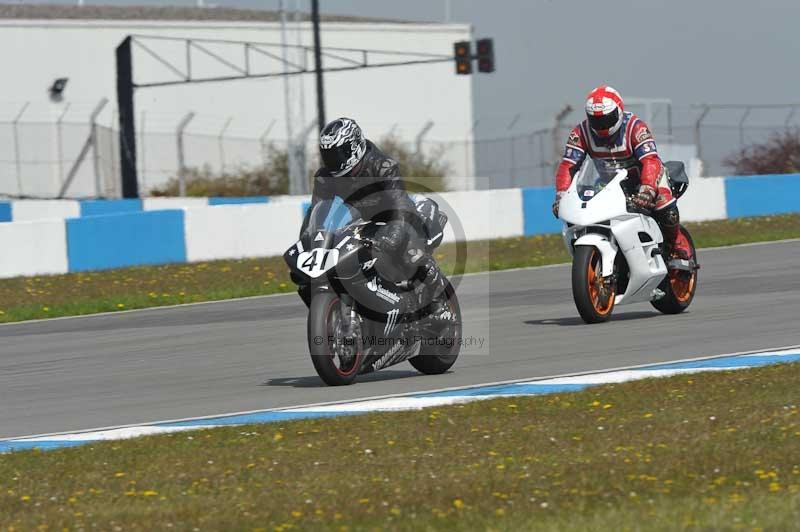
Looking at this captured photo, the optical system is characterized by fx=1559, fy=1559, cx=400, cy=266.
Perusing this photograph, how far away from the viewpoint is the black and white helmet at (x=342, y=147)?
26.7 feet

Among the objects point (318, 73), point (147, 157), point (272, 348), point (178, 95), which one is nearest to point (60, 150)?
point (147, 157)

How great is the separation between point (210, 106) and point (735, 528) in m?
41.0

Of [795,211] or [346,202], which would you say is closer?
[346,202]

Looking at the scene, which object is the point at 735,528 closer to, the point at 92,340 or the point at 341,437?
the point at 341,437

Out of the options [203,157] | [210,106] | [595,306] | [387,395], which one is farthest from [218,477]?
[210,106]

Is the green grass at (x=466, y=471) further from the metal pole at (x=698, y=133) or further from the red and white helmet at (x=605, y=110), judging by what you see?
the metal pole at (x=698, y=133)

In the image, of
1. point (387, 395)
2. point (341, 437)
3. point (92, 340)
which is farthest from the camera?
point (92, 340)

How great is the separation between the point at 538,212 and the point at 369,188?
13.6m

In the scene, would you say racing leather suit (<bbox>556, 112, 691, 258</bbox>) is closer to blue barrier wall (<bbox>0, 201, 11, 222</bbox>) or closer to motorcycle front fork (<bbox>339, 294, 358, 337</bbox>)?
motorcycle front fork (<bbox>339, 294, 358, 337</bbox>)

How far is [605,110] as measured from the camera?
1080 centimetres

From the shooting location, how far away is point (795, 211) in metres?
23.1

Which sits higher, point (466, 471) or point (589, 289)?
point (589, 289)

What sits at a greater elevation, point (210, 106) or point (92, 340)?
point (210, 106)

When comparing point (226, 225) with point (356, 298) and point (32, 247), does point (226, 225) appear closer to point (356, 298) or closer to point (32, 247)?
point (32, 247)
